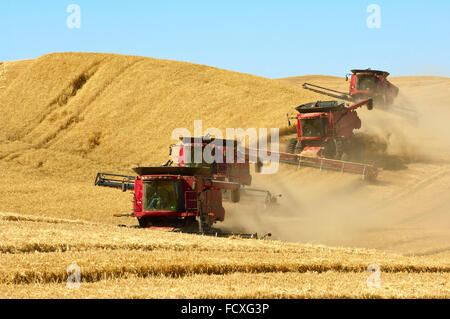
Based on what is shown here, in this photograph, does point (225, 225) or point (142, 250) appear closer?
point (142, 250)

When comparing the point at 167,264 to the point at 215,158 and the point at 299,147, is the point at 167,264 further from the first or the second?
the point at 299,147

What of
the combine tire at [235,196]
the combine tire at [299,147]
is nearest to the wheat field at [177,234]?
the combine tire at [235,196]

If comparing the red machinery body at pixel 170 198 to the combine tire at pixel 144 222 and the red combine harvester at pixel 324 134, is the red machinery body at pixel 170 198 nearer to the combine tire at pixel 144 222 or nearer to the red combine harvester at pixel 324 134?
the combine tire at pixel 144 222

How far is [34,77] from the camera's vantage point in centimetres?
5000

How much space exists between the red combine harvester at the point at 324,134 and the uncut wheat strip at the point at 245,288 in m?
17.5

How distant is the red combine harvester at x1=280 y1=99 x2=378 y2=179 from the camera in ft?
90.0

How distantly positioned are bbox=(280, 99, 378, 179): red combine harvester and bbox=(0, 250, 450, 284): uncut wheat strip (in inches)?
612

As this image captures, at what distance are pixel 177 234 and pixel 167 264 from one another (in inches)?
222

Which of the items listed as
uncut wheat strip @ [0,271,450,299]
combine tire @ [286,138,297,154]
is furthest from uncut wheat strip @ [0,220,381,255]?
combine tire @ [286,138,297,154]

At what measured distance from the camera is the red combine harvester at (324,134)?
2742 centimetres

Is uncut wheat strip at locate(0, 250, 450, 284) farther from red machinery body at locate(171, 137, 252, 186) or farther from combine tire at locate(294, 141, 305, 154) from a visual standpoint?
combine tire at locate(294, 141, 305, 154)
